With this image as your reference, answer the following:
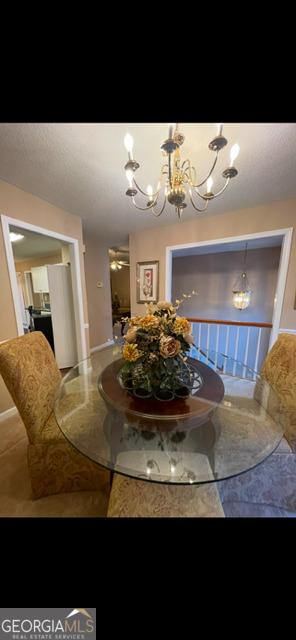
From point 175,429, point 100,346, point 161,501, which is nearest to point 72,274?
point 100,346

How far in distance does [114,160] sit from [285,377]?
81.9 inches

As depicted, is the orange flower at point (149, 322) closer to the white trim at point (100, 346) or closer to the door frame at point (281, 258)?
the door frame at point (281, 258)

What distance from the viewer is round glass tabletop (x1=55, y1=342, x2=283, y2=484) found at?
76 centimetres

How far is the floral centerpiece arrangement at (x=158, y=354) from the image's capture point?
990 millimetres

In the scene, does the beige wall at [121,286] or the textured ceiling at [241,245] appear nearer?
the textured ceiling at [241,245]

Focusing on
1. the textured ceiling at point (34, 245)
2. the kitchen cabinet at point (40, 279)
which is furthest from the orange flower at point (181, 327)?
the kitchen cabinet at point (40, 279)

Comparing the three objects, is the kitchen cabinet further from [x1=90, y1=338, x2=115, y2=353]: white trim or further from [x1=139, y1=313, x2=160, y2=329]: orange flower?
[x1=139, y1=313, x2=160, y2=329]: orange flower

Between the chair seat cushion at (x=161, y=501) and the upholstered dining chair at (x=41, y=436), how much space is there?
40 cm

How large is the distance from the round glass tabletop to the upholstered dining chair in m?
0.14

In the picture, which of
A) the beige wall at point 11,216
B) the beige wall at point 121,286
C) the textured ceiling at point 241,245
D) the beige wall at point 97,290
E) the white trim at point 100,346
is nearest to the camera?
the beige wall at point 11,216
